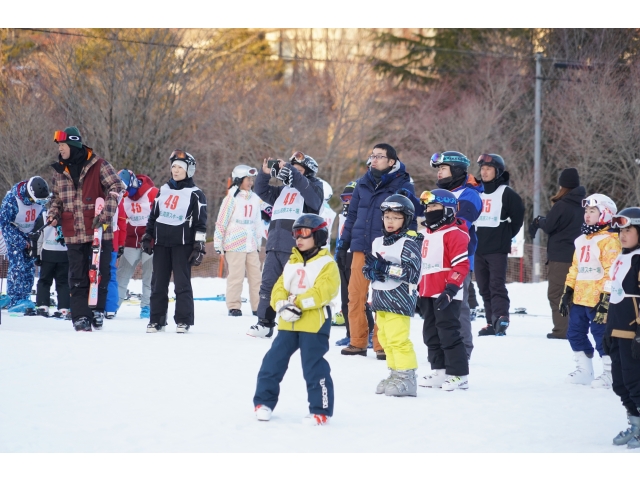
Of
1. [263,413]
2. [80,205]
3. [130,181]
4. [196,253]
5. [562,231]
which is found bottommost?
[263,413]

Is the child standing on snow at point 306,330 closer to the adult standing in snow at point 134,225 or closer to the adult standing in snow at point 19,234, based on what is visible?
the adult standing in snow at point 134,225

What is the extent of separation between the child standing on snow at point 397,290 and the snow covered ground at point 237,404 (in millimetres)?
200

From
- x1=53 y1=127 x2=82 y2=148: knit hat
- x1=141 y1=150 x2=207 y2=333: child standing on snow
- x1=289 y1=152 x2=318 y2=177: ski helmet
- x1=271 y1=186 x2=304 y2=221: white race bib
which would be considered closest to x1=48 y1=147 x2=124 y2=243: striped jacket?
x1=53 y1=127 x2=82 y2=148: knit hat

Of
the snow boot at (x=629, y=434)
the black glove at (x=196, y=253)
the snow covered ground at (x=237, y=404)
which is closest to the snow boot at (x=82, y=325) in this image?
the snow covered ground at (x=237, y=404)

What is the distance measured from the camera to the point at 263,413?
5656 millimetres

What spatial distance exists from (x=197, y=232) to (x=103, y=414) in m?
3.82

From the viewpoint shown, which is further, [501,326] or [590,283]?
[501,326]

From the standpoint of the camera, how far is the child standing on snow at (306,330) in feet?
18.6

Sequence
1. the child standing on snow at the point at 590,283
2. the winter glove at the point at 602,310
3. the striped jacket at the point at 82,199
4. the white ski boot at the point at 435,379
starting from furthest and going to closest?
the striped jacket at the point at 82,199, the child standing on snow at the point at 590,283, the white ski boot at the point at 435,379, the winter glove at the point at 602,310

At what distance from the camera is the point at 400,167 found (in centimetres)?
820

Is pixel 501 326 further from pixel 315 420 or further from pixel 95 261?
pixel 315 420

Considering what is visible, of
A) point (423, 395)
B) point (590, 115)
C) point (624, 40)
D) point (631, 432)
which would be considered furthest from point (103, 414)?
point (590, 115)

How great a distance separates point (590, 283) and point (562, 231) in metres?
2.94

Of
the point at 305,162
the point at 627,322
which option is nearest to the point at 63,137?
the point at 305,162
